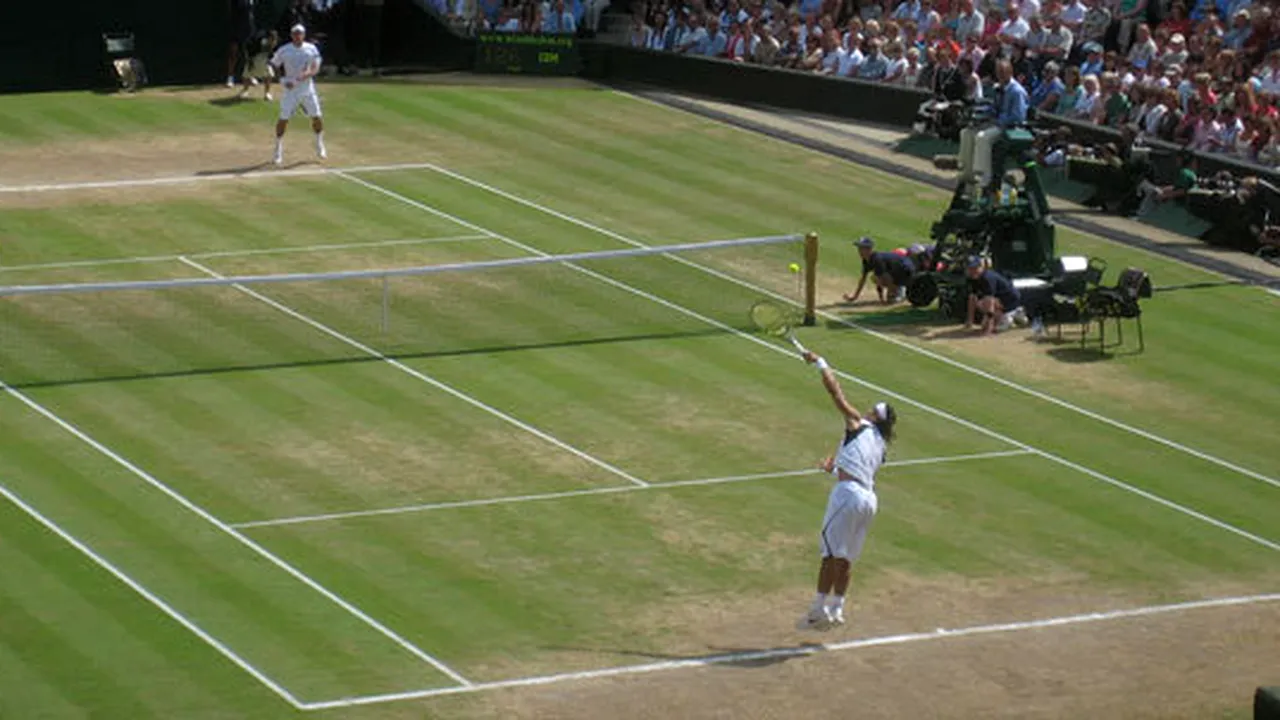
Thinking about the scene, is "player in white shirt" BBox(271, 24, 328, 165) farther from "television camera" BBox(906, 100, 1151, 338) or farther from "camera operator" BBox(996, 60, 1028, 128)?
"television camera" BBox(906, 100, 1151, 338)

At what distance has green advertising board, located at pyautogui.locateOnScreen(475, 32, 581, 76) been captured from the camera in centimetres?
5628

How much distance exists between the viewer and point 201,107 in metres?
52.2

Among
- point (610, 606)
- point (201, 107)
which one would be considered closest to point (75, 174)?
point (201, 107)

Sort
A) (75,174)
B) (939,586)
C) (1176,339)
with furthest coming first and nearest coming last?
(75,174) < (1176,339) < (939,586)

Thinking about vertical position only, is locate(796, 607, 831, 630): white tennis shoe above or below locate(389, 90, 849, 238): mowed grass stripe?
below

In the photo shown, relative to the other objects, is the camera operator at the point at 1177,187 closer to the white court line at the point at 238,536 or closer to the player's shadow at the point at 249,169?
the player's shadow at the point at 249,169

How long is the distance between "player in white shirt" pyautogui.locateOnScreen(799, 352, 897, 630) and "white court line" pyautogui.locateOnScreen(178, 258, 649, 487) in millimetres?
5534

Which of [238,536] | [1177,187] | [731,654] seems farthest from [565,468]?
[1177,187]

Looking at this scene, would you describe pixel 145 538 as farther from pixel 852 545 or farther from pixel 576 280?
pixel 576 280

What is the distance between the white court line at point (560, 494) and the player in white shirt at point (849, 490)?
17.4 ft

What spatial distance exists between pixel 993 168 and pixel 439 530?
1324 centimetres

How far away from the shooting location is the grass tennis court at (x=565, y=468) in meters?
25.0

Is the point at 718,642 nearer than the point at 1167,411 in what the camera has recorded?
Yes

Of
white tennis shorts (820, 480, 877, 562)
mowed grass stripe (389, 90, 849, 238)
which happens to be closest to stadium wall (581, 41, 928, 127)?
mowed grass stripe (389, 90, 849, 238)
